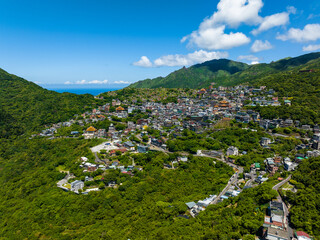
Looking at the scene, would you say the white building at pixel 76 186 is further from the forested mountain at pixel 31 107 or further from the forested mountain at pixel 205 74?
the forested mountain at pixel 205 74

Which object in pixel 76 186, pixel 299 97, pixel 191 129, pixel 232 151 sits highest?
pixel 299 97

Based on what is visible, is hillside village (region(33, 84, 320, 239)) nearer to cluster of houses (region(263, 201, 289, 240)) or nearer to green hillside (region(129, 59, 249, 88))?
cluster of houses (region(263, 201, 289, 240))

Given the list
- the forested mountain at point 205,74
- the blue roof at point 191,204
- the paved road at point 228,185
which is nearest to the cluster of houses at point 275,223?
the paved road at point 228,185

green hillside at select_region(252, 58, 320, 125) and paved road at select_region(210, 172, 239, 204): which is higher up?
green hillside at select_region(252, 58, 320, 125)

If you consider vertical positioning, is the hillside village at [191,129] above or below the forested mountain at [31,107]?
below

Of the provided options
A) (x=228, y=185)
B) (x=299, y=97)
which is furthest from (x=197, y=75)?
(x=228, y=185)

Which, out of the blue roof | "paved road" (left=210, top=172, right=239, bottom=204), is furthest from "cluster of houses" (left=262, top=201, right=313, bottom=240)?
the blue roof

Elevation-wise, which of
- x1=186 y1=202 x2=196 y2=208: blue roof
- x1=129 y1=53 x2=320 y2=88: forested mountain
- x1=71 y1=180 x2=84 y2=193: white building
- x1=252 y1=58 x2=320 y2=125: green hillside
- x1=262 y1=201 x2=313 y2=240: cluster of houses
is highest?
x1=129 y1=53 x2=320 y2=88: forested mountain

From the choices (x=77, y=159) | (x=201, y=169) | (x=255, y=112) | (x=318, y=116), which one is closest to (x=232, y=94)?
(x=255, y=112)

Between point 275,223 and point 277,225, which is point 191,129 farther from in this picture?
point 277,225
